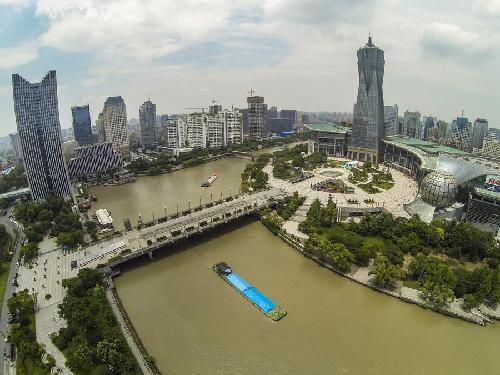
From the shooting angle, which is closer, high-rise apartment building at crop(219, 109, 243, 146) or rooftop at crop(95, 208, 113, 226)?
rooftop at crop(95, 208, 113, 226)

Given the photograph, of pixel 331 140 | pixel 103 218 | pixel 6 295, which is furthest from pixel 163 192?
pixel 331 140

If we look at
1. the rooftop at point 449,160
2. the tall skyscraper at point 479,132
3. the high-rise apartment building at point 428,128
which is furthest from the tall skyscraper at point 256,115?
the tall skyscraper at point 479,132

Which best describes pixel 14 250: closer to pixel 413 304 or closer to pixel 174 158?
pixel 413 304

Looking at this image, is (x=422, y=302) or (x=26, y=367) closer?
(x=26, y=367)

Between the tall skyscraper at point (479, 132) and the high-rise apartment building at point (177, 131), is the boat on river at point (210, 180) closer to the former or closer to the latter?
the high-rise apartment building at point (177, 131)

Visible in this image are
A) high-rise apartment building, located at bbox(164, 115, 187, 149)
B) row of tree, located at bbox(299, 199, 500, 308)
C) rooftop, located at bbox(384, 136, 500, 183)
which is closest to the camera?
row of tree, located at bbox(299, 199, 500, 308)

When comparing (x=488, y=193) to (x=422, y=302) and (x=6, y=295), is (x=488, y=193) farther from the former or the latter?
(x=6, y=295)

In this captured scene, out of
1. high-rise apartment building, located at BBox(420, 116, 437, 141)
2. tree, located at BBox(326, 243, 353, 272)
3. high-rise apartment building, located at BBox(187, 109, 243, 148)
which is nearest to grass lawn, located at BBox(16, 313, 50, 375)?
tree, located at BBox(326, 243, 353, 272)

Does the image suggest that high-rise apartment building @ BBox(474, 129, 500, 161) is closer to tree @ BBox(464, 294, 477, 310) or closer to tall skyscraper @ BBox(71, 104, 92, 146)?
tree @ BBox(464, 294, 477, 310)
